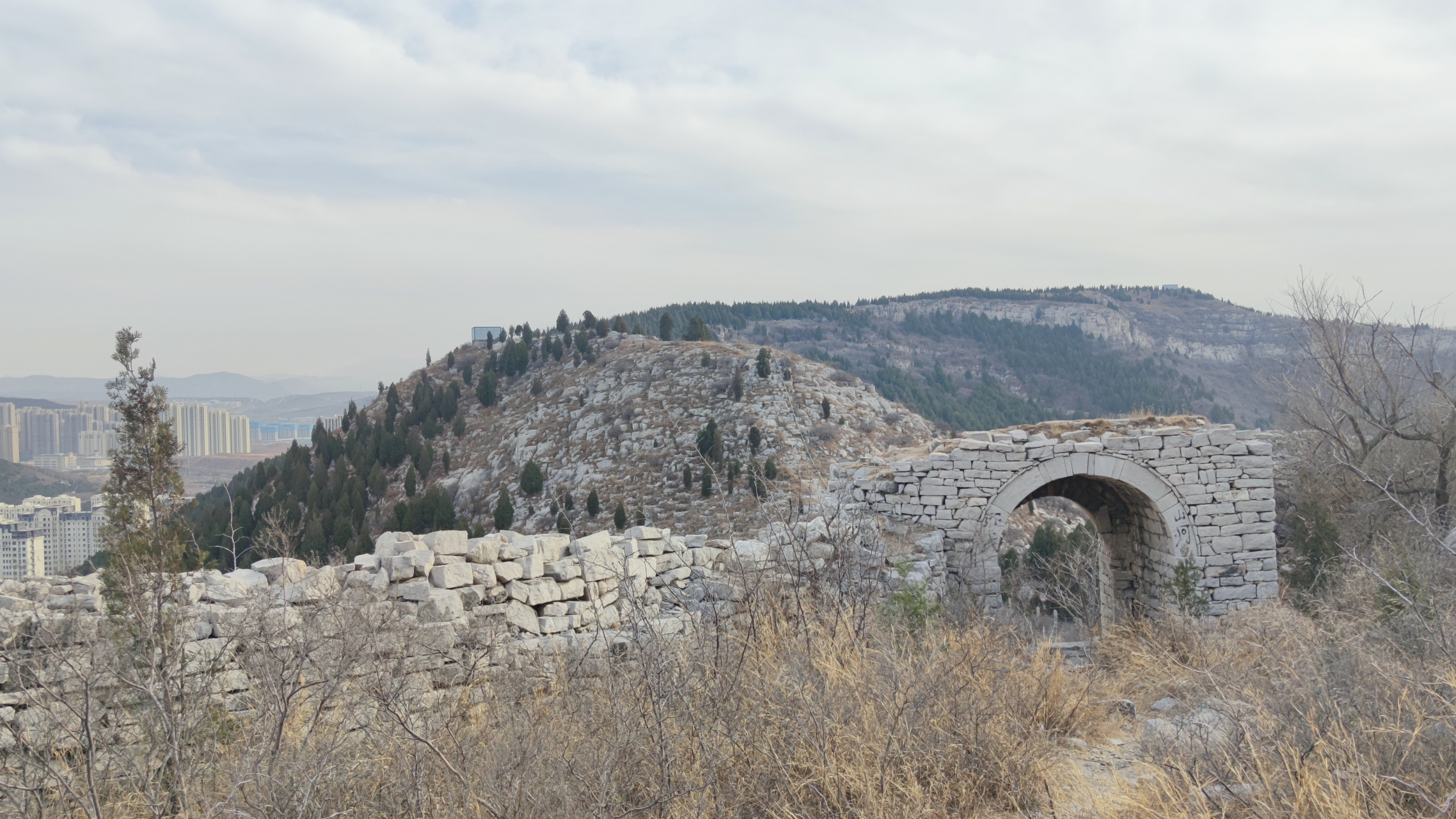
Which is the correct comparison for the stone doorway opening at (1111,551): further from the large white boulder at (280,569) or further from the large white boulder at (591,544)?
the large white boulder at (280,569)

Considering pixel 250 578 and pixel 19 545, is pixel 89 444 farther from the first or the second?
pixel 250 578

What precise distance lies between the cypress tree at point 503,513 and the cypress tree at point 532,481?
1920mm

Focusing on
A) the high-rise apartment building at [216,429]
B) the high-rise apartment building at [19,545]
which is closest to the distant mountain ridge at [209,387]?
the high-rise apartment building at [216,429]

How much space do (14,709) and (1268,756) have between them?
5.92 meters

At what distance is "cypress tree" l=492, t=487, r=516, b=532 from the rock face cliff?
0.90 meters

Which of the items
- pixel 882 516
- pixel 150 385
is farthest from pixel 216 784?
pixel 882 516

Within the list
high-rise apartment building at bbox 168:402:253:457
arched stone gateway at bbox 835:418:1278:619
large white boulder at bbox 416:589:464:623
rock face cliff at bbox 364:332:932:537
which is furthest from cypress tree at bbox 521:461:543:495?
Answer: large white boulder at bbox 416:589:464:623

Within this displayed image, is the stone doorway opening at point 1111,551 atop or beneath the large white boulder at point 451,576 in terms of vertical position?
beneath

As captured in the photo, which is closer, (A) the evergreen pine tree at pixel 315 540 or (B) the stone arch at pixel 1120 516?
(B) the stone arch at pixel 1120 516

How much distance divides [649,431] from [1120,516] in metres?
22.2

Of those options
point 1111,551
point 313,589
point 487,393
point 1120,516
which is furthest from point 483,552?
point 487,393

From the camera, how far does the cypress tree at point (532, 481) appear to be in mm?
29016

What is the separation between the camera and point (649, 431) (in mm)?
32031

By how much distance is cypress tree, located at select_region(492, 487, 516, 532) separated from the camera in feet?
84.4
